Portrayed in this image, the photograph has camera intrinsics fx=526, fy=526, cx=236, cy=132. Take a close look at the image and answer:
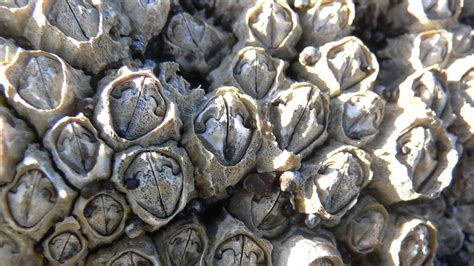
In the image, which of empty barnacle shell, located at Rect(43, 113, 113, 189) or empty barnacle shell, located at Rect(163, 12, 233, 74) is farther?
empty barnacle shell, located at Rect(163, 12, 233, 74)

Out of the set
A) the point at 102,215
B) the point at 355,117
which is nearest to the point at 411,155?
the point at 355,117

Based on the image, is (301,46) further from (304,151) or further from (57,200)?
(57,200)

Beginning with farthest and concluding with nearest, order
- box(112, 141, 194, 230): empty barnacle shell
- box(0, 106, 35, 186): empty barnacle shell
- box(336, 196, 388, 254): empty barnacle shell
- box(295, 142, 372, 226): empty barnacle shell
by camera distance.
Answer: box(336, 196, 388, 254): empty barnacle shell, box(295, 142, 372, 226): empty barnacle shell, box(112, 141, 194, 230): empty barnacle shell, box(0, 106, 35, 186): empty barnacle shell

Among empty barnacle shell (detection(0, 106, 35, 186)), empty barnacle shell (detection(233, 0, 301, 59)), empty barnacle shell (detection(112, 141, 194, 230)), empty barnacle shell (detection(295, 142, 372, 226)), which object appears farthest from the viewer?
empty barnacle shell (detection(233, 0, 301, 59))

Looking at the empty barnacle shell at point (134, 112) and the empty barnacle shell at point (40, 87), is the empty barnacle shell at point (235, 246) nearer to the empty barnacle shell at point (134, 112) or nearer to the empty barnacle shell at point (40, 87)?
the empty barnacle shell at point (134, 112)

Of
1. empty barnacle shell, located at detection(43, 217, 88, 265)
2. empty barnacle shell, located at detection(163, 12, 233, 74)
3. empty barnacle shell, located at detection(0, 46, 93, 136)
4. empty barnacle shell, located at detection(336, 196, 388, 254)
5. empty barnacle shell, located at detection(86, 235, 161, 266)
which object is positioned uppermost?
empty barnacle shell, located at detection(0, 46, 93, 136)

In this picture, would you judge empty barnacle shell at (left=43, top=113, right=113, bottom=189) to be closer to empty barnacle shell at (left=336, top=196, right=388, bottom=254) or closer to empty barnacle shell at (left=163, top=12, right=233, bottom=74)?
empty barnacle shell at (left=163, top=12, right=233, bottom=74)

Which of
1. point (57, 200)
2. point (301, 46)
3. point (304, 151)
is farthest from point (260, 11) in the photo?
point (57, 200)

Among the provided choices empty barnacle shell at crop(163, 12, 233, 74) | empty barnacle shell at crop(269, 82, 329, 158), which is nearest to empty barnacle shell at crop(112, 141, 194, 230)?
empty barnacle shell at crop(269, 82, 329, 158)
